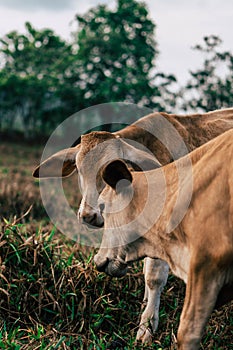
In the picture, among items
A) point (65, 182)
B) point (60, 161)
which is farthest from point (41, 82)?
point (60, 161)

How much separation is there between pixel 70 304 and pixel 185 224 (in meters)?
1.61

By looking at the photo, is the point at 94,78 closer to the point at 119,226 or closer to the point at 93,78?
the point at 93,78

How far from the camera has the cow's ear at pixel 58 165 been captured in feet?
16.8

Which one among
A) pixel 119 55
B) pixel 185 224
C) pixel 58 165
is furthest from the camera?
pixel 119 55

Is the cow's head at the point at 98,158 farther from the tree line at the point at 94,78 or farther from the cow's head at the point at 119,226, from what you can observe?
the tree line at the point at 94,78

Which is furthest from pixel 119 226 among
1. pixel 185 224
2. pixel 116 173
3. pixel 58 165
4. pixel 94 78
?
pixel 94 78

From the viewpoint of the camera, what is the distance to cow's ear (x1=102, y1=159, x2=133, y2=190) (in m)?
3.19

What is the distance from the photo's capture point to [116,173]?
3311 mm

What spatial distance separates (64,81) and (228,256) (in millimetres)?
31216

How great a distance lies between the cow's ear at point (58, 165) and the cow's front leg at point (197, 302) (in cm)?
245

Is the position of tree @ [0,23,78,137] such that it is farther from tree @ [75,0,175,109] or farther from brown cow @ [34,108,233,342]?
brown cow @ [34,108,233,342]

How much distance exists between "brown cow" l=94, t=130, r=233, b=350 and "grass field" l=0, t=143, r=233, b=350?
1.81 ft

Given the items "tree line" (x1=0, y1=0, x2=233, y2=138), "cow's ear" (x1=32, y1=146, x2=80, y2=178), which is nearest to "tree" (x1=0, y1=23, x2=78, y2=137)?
"tree line" (x1=0, y1=0, x2=233, y2=138)

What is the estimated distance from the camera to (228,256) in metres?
2.74
